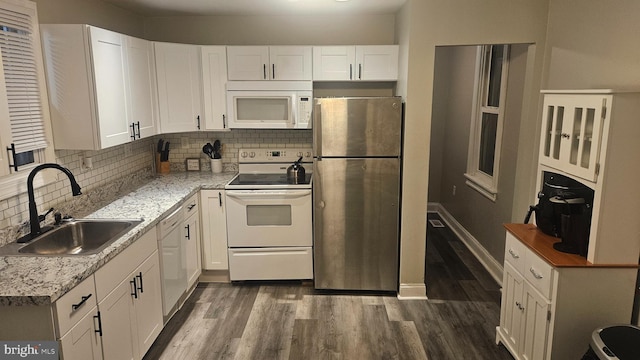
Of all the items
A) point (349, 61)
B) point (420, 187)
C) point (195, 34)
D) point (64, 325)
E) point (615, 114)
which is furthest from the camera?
point (195, 34)

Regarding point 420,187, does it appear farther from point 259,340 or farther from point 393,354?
point 259,340

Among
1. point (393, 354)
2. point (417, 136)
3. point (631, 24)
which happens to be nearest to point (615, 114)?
point (631, 24)

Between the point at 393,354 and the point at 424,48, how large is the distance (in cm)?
224

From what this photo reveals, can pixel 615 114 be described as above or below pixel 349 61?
below

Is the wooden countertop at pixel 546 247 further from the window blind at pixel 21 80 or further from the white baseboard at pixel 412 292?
the window blind at pixel 21 80

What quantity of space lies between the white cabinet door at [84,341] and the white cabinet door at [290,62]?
2444 mm

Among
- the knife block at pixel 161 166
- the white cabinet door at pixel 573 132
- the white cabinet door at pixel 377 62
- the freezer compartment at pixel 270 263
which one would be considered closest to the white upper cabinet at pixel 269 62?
the white cabinet door at pixel 377 62

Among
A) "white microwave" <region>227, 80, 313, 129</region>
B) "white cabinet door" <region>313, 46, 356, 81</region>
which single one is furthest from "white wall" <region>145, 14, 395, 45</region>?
"white microwave" <region>227, 80, 313, 129</region>

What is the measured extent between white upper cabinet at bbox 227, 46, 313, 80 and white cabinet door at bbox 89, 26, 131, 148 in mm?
975

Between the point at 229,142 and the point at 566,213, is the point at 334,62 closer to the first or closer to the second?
the point at 229,142

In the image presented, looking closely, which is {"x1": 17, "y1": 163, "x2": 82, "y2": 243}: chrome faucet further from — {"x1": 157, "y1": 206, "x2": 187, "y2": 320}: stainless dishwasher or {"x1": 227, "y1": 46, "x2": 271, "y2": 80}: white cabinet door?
{"x1": 227, "y1": 46, "x2": 271, "y2": 80}: white cabinet door

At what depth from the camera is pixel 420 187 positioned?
3469mm

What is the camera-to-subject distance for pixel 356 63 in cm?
375

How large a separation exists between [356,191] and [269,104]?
1129 millimetres
